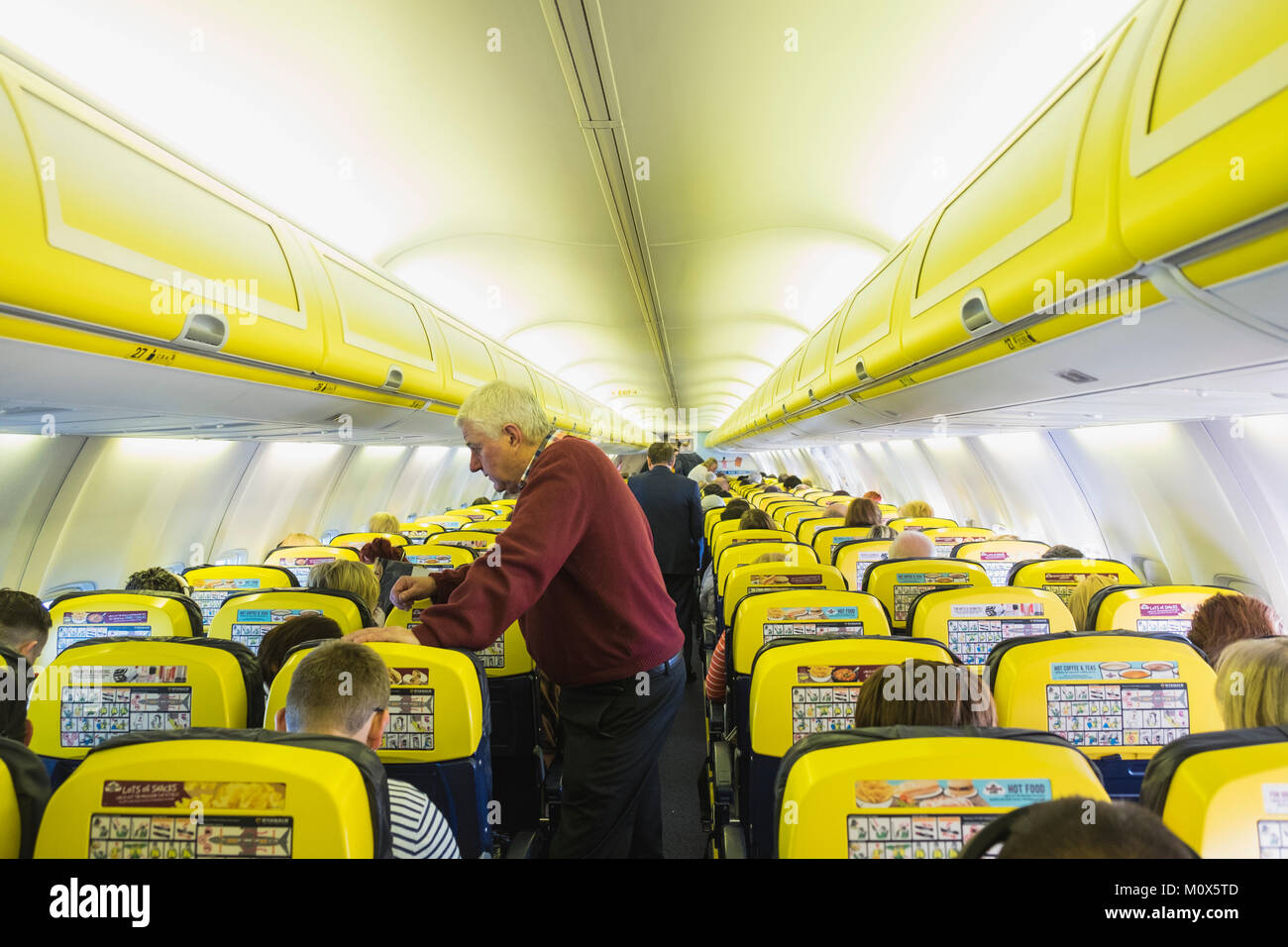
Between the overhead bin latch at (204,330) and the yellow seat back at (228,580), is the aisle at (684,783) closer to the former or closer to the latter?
the yellow seat back at (228,580)

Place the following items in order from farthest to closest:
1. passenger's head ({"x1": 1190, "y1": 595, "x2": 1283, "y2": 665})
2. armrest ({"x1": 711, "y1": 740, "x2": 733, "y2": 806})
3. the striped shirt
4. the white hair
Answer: armrest ({"x1": 711, "y1": 740, "x2": 733, "y2": 806}) → passenger's head ({"x1": 1190, "y1": 595, "x2": 1283, "y2": 665}) → the white hair → the striped shirt

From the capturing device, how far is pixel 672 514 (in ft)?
23.9

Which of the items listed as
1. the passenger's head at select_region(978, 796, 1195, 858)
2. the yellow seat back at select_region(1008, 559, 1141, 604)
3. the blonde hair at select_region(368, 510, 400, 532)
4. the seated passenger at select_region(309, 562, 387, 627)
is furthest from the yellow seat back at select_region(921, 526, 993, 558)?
the blonde hair at select_region(368, 510, 400, 532)

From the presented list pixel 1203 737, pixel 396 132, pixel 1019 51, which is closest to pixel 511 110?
pixel 396 132

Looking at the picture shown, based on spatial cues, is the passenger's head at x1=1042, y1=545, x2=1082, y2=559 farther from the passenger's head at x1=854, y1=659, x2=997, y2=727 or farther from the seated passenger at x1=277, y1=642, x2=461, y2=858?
the seated passenger at x1=277, y1=642, x2=461, y2=858

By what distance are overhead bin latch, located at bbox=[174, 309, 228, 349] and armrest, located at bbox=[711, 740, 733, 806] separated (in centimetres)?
298

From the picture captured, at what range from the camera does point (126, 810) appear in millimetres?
1385

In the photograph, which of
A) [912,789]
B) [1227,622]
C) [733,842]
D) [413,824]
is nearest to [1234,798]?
[912,789]

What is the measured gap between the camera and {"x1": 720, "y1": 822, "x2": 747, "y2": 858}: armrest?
8.86ft

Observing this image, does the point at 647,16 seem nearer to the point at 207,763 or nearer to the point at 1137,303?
the point at 1137,303

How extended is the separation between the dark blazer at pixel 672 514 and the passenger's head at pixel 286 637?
14.7 ft
